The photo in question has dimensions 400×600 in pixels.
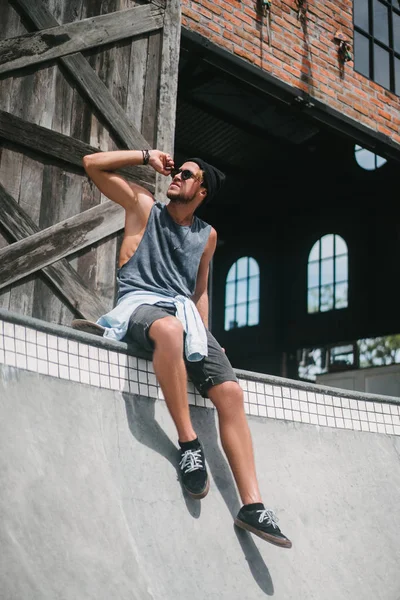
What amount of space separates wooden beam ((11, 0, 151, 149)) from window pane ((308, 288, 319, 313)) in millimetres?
9009

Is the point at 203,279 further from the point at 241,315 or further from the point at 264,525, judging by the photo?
the point at 241,315

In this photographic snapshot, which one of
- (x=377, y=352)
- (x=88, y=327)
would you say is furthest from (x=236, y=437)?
(x=377, y=352)

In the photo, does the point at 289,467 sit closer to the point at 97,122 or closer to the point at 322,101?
the point at 97,122

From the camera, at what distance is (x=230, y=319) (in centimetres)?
1566

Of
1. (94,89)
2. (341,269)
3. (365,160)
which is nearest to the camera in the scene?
(94,89)

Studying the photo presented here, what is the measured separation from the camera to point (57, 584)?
7.98 ft

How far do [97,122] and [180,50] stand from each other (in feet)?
4.36

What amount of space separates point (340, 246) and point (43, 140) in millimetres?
9652

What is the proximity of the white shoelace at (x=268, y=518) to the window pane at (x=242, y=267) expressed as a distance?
497 inches

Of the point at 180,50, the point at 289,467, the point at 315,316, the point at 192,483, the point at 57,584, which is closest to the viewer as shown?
the point at 57,584

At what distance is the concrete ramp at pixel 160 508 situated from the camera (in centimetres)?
255

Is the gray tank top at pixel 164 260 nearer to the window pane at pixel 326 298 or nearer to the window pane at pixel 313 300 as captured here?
the window pane at pixel 326 298

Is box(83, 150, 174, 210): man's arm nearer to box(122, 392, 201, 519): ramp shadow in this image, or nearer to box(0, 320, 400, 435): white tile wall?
box(0, 320, 400, 435): white tile wall

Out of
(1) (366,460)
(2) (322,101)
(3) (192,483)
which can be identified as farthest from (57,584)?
(2) (322,101)
